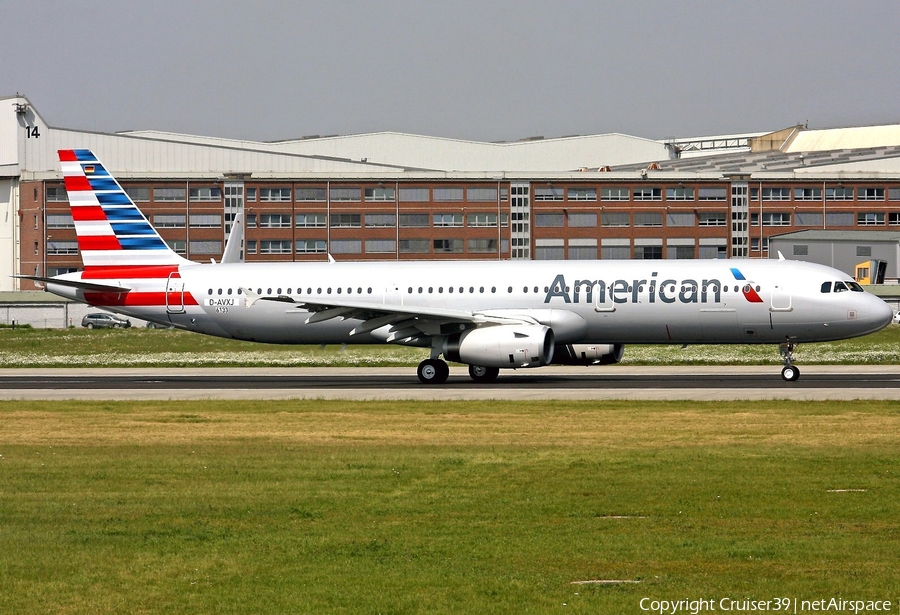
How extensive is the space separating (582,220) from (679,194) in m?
10.1

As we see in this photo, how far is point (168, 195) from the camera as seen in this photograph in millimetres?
112938

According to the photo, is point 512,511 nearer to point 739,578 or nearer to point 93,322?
point 739,578

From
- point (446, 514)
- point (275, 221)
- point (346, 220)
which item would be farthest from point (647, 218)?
point (446, 514)

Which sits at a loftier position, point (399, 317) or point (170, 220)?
point (170, 220)

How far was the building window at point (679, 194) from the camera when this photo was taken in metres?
115

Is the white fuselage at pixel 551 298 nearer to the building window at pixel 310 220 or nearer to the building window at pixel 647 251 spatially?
the building window at pixel 310 220

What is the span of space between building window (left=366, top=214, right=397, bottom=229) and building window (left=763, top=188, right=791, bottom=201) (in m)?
37.1

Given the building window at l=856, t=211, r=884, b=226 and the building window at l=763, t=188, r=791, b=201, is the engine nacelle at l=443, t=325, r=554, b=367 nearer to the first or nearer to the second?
the building window at l=763, t=188, r=791, b=201

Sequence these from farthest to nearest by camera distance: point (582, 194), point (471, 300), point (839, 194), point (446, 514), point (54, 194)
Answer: point (839, 194) → point (54, 194) → point (582, 194) → point (471, 300) → point (446, 514)

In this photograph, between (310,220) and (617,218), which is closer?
(310,220)

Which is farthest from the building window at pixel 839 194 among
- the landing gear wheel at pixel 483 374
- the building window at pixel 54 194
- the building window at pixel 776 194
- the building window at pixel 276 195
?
the landing gear wheel at pixel 483 374

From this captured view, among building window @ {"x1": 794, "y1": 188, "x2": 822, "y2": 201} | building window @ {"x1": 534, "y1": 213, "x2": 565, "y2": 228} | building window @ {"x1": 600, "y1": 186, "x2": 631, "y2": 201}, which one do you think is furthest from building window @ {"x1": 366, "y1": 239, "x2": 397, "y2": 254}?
building window @ {"x1": 794, "y1": 188, "x2": 822, "y2": 201}

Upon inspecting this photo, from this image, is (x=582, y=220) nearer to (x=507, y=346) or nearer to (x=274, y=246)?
(x=274, y=246)

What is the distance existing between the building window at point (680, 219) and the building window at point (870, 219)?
17540 millimetres
